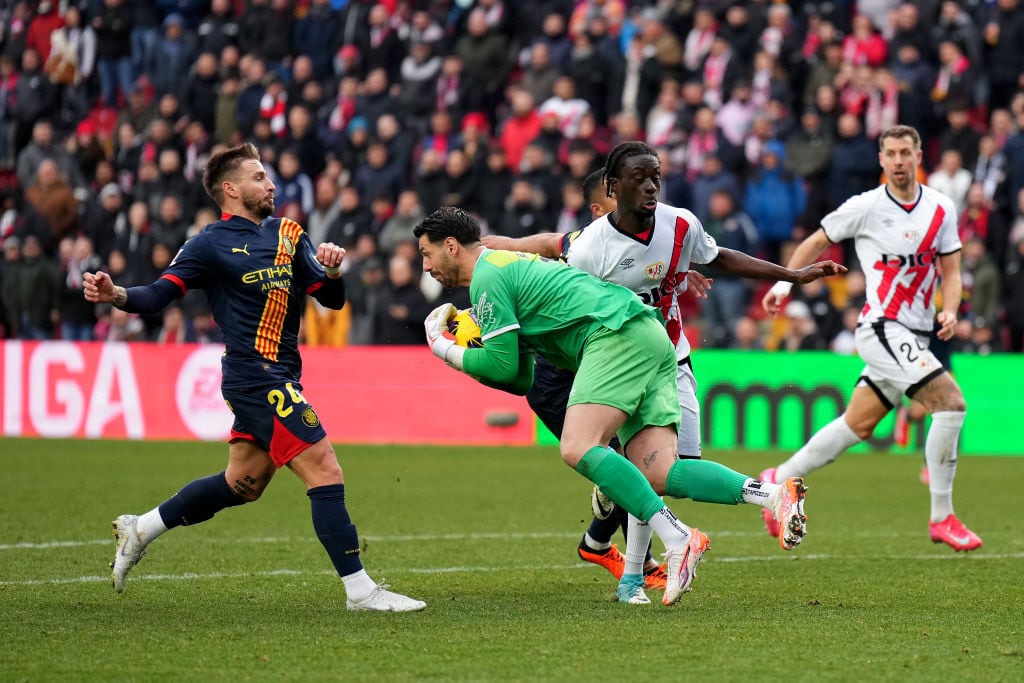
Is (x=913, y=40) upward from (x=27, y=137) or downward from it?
upward

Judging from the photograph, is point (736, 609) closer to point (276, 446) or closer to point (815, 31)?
point (276, 446)

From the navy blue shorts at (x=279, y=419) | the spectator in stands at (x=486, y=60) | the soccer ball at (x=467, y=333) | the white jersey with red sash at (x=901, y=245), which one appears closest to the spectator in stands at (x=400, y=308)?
the spectator in stands at (x=486, y=60)

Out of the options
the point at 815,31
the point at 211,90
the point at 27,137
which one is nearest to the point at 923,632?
the point at 815,31

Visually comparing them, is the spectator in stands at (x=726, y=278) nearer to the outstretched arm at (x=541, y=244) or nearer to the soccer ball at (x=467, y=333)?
the outstretched arm at (x=541, y=244)

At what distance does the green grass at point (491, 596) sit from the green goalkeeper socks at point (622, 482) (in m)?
0.51

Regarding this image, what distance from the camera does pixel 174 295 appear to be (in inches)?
295

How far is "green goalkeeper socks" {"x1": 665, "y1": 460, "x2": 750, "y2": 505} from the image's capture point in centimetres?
729

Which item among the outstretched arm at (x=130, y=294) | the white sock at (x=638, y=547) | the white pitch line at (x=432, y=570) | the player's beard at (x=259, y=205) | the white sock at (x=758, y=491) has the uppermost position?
the player's beard at (x=259, y=205)

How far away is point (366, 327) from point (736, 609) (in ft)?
42.9

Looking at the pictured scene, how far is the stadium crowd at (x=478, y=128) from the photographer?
1884 centimetres

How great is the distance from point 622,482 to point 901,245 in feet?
12.7

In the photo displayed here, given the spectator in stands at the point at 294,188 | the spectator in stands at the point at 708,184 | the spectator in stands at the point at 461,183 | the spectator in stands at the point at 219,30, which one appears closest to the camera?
the spectator in stands at the point at 708,184

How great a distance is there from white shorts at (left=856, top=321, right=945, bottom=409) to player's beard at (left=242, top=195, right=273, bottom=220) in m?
4.24

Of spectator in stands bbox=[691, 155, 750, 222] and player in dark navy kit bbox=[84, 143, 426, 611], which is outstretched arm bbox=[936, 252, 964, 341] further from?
spectator in stands bbox=[691, 155, 750, 222]
